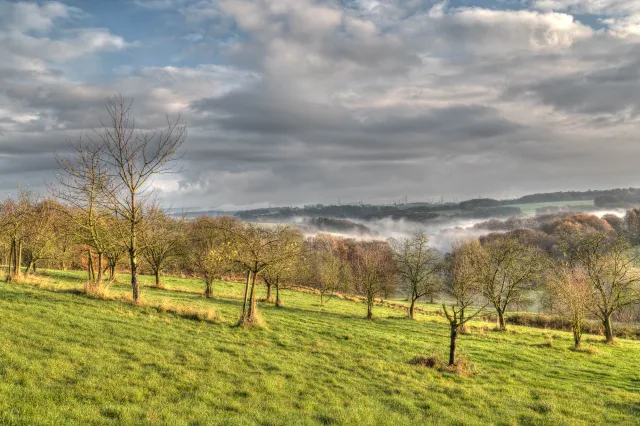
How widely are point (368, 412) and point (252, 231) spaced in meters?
16.1

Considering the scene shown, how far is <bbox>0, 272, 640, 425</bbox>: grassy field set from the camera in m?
10.8

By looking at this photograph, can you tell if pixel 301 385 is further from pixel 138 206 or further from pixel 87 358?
pixel 138 206

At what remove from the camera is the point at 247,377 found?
48.3ft

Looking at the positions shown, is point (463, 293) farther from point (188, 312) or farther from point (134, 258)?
point (134, 258)

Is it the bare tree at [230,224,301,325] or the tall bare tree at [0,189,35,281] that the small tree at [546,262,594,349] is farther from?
the tall bare tree at [0,189,35,281]

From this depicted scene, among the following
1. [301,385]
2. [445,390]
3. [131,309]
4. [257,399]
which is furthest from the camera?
[131,309]

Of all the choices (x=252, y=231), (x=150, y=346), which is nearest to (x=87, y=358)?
(x=150, y=346)

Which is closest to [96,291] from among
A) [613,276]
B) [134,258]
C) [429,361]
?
[134,258]

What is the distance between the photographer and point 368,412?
41.7 feet

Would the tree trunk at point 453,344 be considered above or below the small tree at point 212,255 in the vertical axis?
below

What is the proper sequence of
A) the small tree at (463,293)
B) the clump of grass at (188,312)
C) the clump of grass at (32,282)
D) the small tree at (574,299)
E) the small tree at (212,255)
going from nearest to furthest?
1. the small tree at (463,293)
2. the clump of grass at (188,312)
3. the small tree at (212,255)
4. the clump of grass at (32,282)
5. the small tree at (574,299)

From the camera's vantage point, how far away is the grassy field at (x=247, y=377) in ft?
35.3

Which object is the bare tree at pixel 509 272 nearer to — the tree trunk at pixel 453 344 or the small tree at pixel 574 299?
the small tree at pixel 574 299

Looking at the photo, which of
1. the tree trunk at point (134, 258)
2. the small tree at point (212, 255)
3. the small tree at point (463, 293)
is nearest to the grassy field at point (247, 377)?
the tree trunk at point (134, 258)
